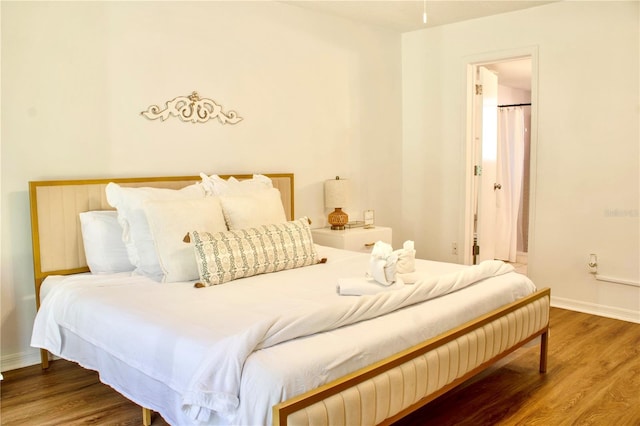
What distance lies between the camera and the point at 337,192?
4512 mm

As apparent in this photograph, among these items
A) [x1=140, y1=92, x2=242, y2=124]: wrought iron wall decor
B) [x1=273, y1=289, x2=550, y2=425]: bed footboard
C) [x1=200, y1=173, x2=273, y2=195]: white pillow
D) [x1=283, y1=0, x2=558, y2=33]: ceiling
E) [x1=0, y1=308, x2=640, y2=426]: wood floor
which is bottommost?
[x1=0, y1=308, x2=640, y2=426]: wood floor

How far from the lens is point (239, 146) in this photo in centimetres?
405

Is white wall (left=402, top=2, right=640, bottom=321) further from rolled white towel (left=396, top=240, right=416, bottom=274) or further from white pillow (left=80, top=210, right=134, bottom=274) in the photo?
white pillow (left=80, top=210, right=134, bottom=274)

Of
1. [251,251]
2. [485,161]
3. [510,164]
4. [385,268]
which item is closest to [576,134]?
[485,161]

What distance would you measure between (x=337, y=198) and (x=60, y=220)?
2179 mm

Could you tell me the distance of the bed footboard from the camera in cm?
176

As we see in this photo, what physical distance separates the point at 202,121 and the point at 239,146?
37 cm

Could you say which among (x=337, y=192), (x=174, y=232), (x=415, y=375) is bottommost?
(x=415, y=375)

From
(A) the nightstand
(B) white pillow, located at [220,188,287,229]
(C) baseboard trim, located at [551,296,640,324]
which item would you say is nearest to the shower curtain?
(C) baseboard trim, located at [551,296,640,324]

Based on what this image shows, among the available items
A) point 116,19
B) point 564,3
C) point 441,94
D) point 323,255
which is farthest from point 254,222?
point 564,3

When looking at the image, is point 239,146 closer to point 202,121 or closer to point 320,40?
point 202,121

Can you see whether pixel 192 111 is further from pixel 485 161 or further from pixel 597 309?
pixel 597 309

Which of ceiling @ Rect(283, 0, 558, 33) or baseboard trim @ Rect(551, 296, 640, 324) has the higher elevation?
ceiling @ Rect(283, 0, 558, 33)

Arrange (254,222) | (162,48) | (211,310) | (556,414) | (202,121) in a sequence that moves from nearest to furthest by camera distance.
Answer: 1. (211,310)
2. (556,414)
3. (254,222)
4. (162,48)
5. (202,121)
